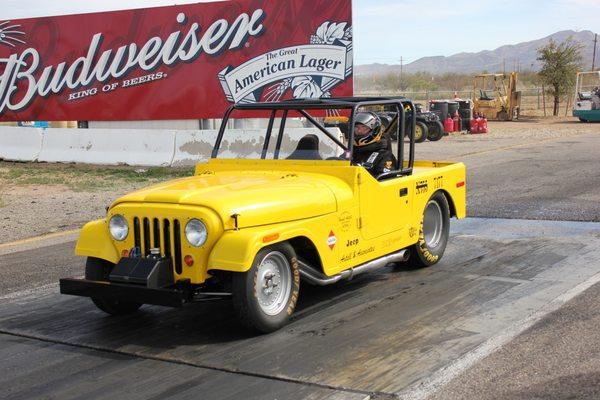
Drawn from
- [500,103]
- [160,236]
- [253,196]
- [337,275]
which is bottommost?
[337,275]

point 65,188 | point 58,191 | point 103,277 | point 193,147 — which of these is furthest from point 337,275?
point 193,147

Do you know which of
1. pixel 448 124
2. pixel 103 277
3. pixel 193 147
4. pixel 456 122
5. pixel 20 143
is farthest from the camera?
pixel 456 122

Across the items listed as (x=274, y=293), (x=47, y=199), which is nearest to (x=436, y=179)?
(x=274, y=293)

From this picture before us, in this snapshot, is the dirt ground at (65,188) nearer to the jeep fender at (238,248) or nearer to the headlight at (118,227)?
the headlight at (118,227)

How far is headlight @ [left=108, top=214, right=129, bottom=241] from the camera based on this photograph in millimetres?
5574

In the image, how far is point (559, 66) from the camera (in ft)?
132

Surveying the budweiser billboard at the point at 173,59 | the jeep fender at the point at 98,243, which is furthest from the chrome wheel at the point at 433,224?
Answer: the budweiser billboard at the point at 173,59

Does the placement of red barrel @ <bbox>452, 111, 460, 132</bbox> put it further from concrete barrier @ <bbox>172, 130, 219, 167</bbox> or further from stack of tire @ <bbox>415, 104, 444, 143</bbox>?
concrete barrier @ <bbox>172, 130, 219, 167</bbox>

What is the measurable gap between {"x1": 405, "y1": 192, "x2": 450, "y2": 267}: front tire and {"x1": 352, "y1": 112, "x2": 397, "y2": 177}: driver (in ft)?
2.43

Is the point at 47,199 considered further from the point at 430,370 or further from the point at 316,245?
the point at 430,370

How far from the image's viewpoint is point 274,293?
550cm

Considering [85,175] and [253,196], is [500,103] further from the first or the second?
[253,196]

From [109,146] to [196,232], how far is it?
13.2 m

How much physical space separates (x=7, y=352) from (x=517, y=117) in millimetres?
36125
